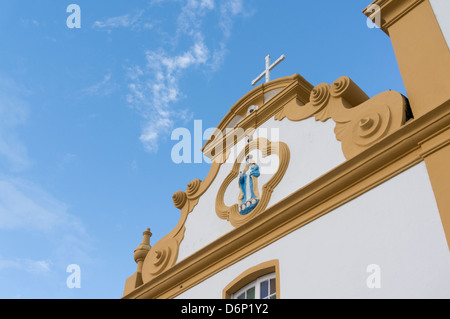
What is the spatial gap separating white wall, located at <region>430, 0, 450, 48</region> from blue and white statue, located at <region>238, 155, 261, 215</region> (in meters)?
4.08

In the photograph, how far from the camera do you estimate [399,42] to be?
363 inches

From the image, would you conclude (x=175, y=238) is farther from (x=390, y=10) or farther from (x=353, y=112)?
(x=390, y=10)

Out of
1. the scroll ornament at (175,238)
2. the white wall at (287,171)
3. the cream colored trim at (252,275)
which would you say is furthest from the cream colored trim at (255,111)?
the cream colored trim at (252,275)

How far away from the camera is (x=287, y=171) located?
10.0 metres

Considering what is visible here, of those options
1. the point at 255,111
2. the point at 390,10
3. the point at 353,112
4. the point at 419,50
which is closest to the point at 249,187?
the point at 255,111

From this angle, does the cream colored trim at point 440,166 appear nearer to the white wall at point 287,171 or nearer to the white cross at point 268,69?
the white wall at point 287,171

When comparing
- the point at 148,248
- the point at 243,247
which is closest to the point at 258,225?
the point at 243,247

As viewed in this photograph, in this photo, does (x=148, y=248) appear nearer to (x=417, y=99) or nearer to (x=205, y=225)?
(x=205, y=225)

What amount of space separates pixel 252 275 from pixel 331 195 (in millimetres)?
1945

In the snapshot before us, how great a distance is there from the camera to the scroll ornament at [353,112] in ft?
28.2

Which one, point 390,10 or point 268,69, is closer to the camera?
point 390,10

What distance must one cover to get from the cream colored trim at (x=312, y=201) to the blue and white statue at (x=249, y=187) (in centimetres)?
54

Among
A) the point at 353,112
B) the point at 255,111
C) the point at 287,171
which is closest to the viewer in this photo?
the point at 353,112

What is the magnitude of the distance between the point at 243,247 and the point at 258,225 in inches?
21.7
